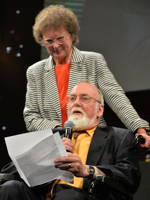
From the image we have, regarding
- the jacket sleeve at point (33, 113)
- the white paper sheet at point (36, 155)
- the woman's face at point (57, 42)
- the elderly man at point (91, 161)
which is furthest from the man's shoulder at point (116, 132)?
the woman's face at point (57, 42)

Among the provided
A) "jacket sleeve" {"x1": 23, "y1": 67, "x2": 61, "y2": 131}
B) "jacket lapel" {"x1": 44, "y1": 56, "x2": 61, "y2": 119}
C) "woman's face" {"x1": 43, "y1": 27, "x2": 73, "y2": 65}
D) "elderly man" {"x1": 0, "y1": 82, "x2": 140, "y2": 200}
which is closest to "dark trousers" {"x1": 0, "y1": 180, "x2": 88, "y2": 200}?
"elderly man" {"x1": 0, "y1": 82, "x2": 140, "y2": 200}

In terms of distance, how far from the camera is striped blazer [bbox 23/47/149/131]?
8.91 ft

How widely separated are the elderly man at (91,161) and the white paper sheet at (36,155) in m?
0.07

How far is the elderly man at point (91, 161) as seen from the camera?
2.03m

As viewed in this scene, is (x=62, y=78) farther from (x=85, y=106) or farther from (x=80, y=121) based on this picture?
(x=80, y=121)

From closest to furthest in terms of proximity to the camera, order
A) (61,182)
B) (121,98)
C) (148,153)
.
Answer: (61,182) → (148,153) → (121,98)

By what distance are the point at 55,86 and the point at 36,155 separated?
0.87 meters

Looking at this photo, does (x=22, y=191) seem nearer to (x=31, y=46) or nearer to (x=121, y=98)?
(x=121, y=98)

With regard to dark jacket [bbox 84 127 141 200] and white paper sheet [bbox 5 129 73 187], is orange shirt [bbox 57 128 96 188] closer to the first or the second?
dark jacket [bbox 84 127 141 200]

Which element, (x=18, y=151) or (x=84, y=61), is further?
(x=84, y=61)

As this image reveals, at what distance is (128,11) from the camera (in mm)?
3920

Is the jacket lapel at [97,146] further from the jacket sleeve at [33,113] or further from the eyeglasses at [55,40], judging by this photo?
the eyeglasses at [55,40]

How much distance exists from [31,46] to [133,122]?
5.80 ft

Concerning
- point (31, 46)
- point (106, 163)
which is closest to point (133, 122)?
point (106, 163)
